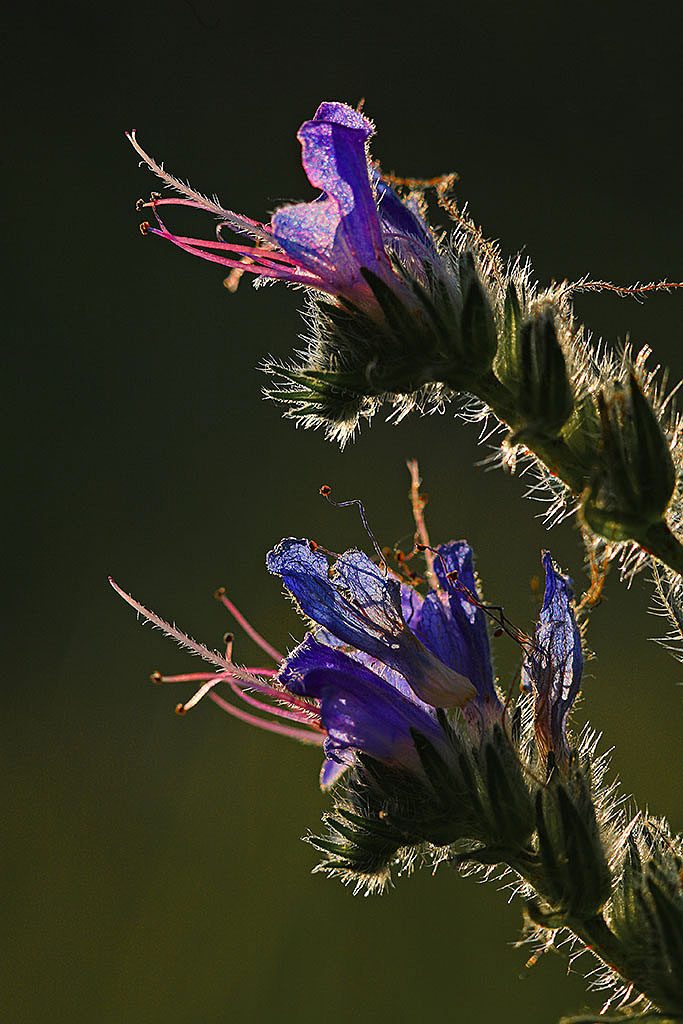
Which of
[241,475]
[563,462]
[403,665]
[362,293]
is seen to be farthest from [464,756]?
[241,475]

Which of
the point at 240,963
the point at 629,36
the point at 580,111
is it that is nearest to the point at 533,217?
the point at 580,111

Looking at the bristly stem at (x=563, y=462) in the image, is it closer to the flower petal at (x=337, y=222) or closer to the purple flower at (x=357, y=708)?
the flower petal at (x=337, y=222)

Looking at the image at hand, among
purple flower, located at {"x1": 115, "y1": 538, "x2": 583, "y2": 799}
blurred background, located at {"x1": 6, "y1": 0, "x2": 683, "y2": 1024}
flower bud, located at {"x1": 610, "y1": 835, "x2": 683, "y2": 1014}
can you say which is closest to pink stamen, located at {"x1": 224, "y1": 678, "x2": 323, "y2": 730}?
purple flower, located at {"x1": 115, "y1": 538, "x2": 583, "y2": 799}

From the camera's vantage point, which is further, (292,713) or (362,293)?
(292,713)

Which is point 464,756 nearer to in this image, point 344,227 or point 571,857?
point 571,857

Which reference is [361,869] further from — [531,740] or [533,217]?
[533,217]

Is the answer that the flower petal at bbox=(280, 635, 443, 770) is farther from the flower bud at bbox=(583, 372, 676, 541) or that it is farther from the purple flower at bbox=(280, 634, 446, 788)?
the flower bud at bbox=(583, 372, 676, 541)
